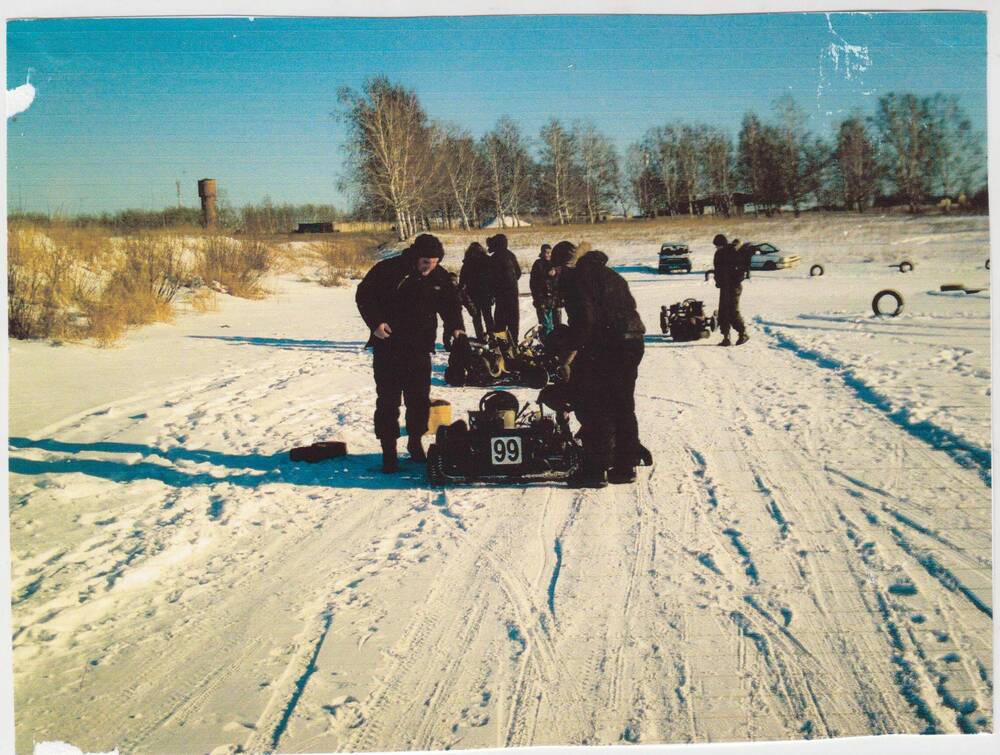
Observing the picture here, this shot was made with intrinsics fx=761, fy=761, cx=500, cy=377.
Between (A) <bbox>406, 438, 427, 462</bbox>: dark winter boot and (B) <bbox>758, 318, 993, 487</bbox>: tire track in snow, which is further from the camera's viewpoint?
(A) <bbox>406, 438, 427, 462</bbox>: dark winter boot

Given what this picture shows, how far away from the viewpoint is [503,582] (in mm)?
4359

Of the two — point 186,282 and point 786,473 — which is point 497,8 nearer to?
point 786,473

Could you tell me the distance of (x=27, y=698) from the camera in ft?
12.0

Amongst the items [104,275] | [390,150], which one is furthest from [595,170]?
[104,275]

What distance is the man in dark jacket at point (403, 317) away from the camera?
5984mm

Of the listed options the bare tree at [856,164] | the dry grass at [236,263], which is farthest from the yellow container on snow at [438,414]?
the dry grass at [236,263]

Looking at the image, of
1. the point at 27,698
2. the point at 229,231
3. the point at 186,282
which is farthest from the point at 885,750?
the point at 186,282

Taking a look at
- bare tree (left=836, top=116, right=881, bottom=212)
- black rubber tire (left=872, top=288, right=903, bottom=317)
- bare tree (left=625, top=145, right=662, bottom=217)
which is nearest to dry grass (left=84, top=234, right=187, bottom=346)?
bare tree (left=625, top=145, right=662, bottom=217)

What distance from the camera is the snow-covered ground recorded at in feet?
11.2

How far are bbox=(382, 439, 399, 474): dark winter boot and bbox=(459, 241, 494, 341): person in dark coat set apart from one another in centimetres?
431

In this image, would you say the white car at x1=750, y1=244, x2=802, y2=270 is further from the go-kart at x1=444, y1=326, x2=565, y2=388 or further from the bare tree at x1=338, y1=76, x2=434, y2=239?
the bare tree at x1=338, y1=76, x2=434, y2=239

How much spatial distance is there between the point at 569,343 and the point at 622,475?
1109 mm

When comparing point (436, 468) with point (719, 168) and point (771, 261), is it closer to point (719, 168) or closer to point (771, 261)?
point (719, 168)

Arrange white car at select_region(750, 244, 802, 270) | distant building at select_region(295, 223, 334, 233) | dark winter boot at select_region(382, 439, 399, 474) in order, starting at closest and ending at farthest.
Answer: dark winter boot at select_region(382, 439, 399, 474) → distant building at select_region(295, 223, 334, 233) → white car at select_region(750, 244, 802, 270)
